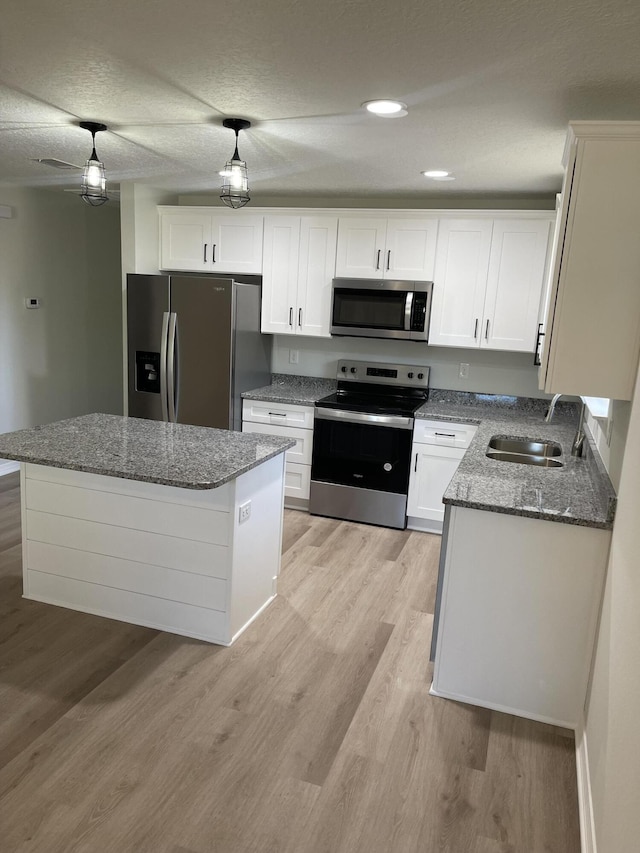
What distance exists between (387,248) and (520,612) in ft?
9.40

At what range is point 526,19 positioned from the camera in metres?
1.60

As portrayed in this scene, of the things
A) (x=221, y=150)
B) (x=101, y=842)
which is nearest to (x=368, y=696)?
(x=101, y=842)

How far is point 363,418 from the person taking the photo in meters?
4.36

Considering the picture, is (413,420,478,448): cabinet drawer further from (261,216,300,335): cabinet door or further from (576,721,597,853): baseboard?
(576,721,597,853): baseboard

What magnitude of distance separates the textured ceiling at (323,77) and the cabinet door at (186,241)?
53.0 inches

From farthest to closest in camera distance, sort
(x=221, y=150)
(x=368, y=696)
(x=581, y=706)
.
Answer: (x=221, y=150) → (x=368, y=696) → (x=581, y=706)

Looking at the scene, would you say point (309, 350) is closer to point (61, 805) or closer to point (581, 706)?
point (581, 706)

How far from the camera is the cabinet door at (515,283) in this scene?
162 inches

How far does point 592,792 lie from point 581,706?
0.50 meters

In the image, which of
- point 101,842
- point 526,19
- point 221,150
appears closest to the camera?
Answer: point 526,19

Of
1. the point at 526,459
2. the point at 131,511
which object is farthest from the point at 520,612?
the point at 131,511

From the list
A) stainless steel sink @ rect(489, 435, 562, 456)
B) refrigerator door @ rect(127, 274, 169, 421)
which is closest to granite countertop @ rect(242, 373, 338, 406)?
refrigerator door @ rect(127, 274, 169, 421)

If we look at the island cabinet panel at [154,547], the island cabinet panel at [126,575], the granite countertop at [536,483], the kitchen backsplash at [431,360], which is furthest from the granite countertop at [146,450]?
the kitchen backsplash at [431,360]

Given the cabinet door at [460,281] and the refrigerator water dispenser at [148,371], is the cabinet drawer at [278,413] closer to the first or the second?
the refrigerator water dispenser at [148,371]
